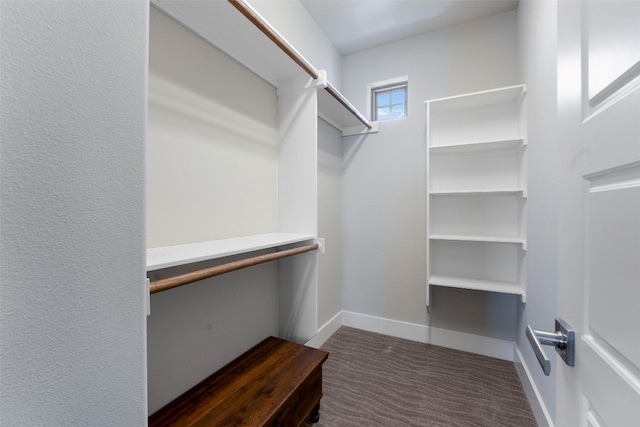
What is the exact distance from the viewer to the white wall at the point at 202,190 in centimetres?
103

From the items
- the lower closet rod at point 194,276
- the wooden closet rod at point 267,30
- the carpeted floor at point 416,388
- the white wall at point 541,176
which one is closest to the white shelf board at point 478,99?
the white wall at point 541,176

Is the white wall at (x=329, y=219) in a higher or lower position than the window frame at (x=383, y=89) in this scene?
lower

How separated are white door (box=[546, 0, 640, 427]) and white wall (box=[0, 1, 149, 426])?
0.88 metres

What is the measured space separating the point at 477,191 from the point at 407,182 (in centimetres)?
62

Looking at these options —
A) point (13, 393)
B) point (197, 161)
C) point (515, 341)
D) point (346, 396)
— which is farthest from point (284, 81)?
point (515, 341)

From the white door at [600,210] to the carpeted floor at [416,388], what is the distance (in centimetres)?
117

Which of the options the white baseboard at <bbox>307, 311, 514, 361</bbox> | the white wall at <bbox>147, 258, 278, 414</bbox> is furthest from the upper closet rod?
the white baseboard at <bbox>307, 311, 514, 361</bbox>

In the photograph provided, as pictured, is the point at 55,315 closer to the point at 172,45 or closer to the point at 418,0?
the point at 172,45

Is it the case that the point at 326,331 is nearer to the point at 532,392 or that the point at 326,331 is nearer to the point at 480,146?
the point at 532,392

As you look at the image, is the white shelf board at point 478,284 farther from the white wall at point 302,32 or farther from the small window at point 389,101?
the white wall at point 302,32

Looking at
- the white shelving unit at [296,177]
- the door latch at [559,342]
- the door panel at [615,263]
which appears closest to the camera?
the door panel at [615,263]

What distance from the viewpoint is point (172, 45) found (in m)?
1.08

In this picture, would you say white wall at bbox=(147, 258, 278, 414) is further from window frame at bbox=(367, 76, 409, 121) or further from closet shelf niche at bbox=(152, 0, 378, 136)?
window frame at bbox=(367, 76, 409, 121)

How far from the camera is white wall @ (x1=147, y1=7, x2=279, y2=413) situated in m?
1.03
